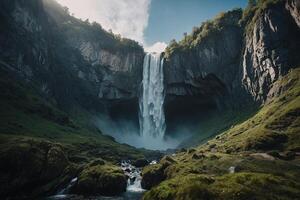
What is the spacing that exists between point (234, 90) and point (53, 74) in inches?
3573

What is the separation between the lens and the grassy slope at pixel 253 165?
60.8 ft

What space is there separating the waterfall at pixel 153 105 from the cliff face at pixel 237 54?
5281 millimetres

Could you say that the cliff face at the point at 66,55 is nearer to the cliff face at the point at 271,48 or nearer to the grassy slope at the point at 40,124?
the grassy slope at the point at 40,124

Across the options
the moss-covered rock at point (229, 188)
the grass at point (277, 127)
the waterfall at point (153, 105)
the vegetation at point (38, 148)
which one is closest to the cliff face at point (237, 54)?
the waterfall at point (153, 105)

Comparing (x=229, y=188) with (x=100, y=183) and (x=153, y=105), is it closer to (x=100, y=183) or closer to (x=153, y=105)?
(x=100, y=183)

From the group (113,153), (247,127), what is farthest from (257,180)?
(247,127)

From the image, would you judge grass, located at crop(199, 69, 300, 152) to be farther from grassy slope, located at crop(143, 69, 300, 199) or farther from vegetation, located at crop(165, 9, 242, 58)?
vegetation, located at crop(165, 9, 242, 58)

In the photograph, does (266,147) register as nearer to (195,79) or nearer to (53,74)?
(195,79)

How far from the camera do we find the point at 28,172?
159ft

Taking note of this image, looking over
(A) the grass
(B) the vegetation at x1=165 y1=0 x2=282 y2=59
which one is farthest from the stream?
(B) the vegetation at x1=165 y1=0 x2=282 y2=59

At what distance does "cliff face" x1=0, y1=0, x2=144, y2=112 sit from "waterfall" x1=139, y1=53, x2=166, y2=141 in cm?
683

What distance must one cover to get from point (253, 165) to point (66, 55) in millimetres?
139763

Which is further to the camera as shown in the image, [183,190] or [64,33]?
[64,33]

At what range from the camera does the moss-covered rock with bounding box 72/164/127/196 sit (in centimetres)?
5172
